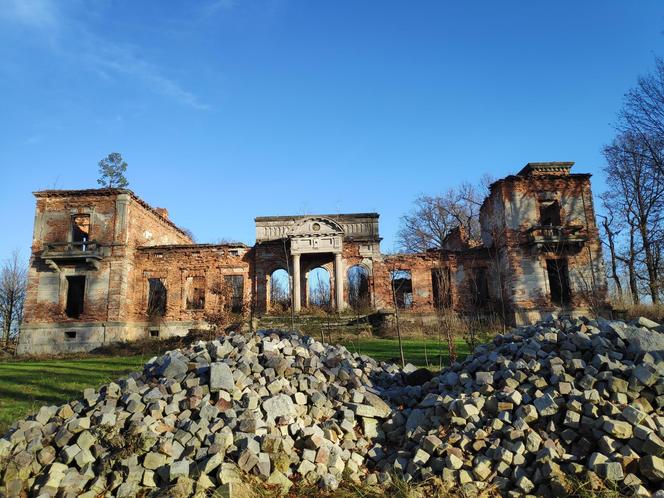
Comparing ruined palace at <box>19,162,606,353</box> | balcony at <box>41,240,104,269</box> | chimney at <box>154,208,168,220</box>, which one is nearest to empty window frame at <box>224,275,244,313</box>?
ruined palace at <box>19,162,606,353</box>

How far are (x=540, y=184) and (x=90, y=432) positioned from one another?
2481 centimetres

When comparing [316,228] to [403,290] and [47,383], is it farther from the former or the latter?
[47,383]

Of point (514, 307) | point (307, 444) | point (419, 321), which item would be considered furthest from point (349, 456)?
point (514, 307)

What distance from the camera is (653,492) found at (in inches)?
201

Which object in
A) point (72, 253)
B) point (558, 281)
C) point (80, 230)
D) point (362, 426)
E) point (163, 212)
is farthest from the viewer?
point (163, 212)

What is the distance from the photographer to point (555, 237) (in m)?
24.0

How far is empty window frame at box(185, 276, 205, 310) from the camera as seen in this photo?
88.5ft

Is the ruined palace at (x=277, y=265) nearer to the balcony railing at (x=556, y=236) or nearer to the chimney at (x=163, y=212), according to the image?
the balcony railing at (x=556, y=236)

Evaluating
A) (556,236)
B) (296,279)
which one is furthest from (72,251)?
(556,236)

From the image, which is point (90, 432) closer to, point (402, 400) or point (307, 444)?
point (307, 444)

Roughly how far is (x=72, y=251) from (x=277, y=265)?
1084cm

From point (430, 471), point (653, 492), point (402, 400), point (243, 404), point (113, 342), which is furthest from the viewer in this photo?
point (113, 342)

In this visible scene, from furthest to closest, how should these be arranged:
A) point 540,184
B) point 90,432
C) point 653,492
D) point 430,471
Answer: point 540,184, point 90,432, point 430,471, point 653,492

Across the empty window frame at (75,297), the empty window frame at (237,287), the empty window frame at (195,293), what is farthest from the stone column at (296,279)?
the empty window frame at (75,297)
